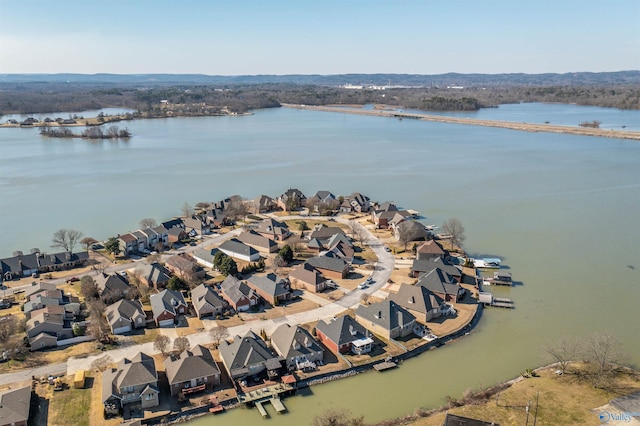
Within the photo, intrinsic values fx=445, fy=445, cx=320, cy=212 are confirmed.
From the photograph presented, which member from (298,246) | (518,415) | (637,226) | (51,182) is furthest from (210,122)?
(518,415)

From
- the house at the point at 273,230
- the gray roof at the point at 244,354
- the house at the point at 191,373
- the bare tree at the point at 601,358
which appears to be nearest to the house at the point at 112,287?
the house at the point at 191,373

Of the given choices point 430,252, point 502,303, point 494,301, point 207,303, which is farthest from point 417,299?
point 207,303

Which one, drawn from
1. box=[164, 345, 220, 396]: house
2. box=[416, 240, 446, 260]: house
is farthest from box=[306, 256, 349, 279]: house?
box=[164, 345, 220, 396]: house

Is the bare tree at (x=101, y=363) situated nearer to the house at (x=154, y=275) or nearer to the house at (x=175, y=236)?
the house at (x=154, y=275)

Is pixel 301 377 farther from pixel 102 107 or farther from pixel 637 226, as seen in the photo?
pixel 102 107

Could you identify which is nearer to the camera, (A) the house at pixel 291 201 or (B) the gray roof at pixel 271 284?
(B) the gray roof at pixel 271 284

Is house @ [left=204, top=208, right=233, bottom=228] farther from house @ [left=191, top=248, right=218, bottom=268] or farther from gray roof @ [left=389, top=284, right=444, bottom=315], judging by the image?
gray roof @ [left=389, top=284, right=444, bottom=315]
